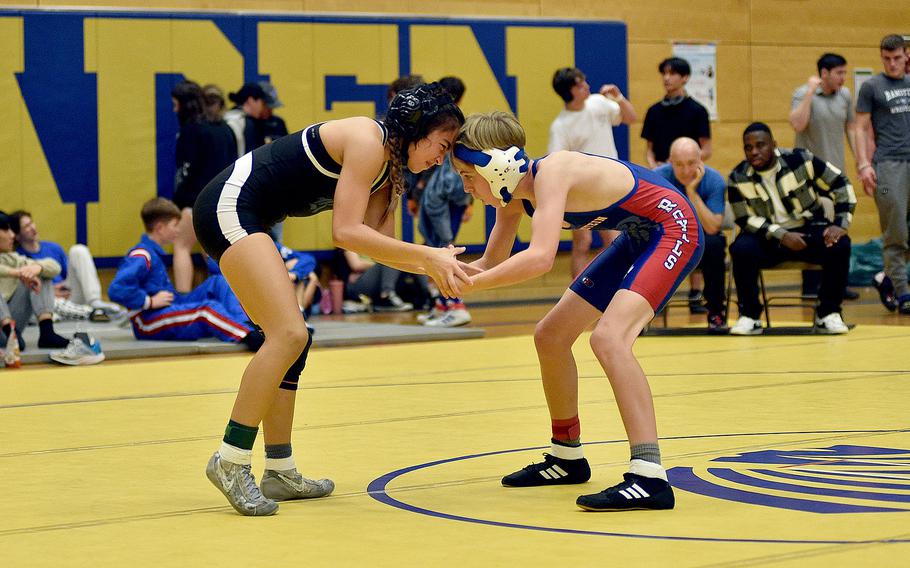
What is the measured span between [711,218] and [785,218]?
0.46 meters

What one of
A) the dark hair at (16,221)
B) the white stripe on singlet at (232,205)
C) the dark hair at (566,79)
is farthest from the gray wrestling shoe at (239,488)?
the dark hair at (566,79)

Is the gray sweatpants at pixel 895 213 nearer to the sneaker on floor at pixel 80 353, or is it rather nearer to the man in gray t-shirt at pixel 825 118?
the man in gray t-shirt at pixel 825 118

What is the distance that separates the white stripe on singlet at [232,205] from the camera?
4117mm

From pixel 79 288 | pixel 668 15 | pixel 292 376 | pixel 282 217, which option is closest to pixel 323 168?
pixel 282 217

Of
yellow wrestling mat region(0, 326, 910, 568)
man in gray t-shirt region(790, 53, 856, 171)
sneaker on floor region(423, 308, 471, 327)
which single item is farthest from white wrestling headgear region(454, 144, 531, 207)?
man in gray t-shirt region(790, 53, 856, 171)

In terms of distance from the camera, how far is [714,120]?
13.8 metres

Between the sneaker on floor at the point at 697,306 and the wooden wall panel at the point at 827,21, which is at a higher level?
the wooden wall panel at the point at 827,21

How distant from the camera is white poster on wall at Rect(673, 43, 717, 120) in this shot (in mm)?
13625

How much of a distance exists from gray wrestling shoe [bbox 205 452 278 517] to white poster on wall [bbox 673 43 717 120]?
10.4m

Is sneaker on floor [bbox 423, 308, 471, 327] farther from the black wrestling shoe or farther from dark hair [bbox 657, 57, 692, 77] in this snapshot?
the black wrestling shoe

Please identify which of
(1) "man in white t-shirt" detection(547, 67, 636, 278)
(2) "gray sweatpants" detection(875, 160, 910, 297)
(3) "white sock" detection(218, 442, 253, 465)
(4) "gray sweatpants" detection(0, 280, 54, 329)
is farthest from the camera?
(1) "man in white t-shirt" detection(547, 67, 636, 278)

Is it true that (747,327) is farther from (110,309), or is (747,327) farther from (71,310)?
(71,310)

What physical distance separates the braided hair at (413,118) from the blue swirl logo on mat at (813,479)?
1283 millimetres

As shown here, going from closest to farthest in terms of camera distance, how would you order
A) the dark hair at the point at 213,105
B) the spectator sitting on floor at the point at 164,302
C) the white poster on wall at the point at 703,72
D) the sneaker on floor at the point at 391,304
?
the spectator sitting on floor at the point at 164,302 < the dark hair at the point at 213,105 < the sneaker on floor at the point at 391,304 < the white poster on wall at the point at 703,72
